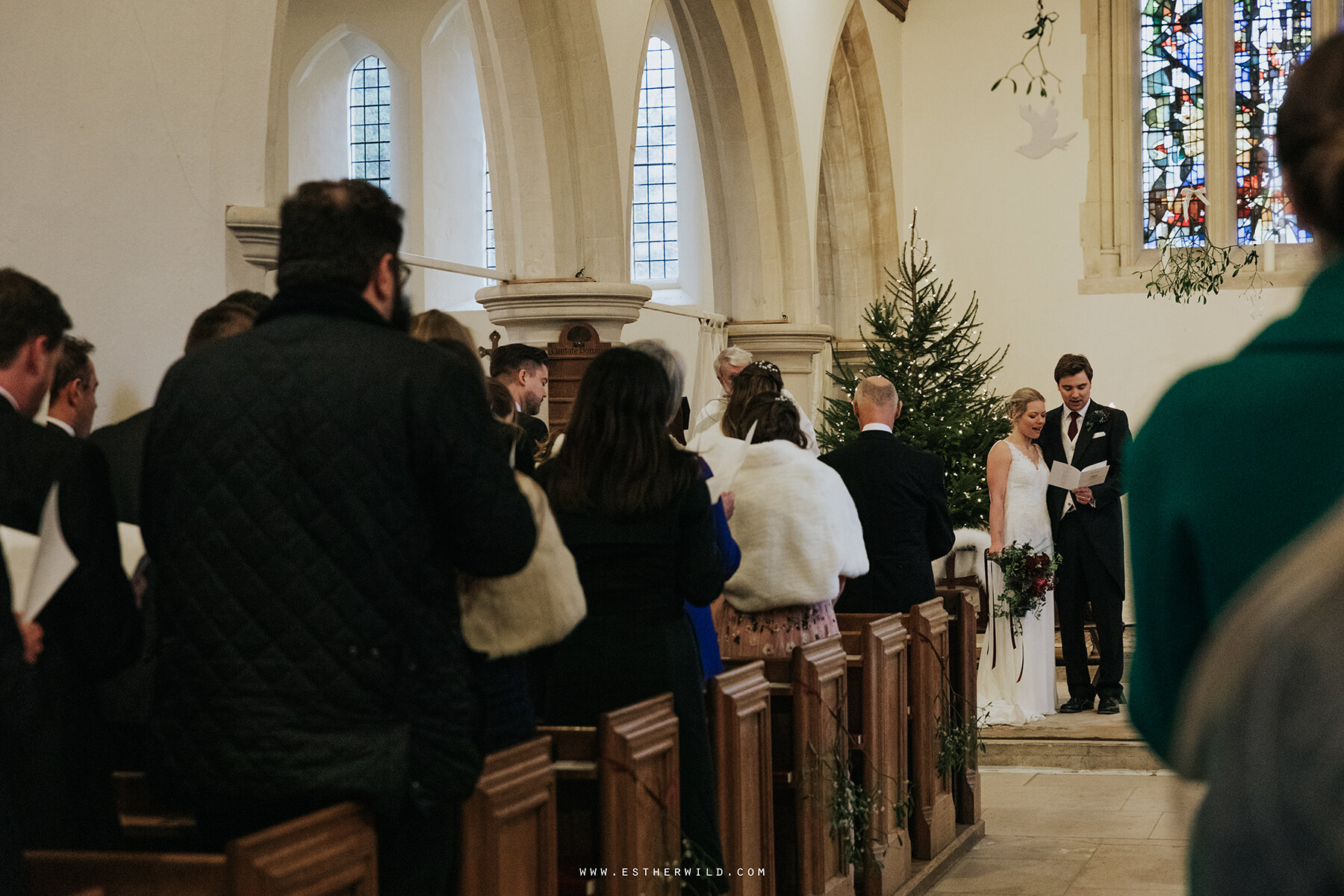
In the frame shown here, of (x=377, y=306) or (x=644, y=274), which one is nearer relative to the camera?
(x=377, y=306)

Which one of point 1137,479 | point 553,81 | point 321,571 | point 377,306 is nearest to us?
point 1137,479

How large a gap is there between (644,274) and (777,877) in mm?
8339

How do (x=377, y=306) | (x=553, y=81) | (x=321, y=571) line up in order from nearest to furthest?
(x=321, y=571) → (x=377, y=306) → (x=553, y=81)

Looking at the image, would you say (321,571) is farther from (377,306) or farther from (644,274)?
(644,274)

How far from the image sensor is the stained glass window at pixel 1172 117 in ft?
40.2

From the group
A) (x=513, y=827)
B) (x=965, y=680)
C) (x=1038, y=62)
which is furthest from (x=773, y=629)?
(x=1038, y=62)

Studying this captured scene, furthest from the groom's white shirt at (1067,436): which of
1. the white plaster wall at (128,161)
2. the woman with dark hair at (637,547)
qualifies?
the woman with dark hair at (637,547)

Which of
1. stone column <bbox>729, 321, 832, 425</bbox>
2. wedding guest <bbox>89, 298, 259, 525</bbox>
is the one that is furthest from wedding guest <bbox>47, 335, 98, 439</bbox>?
stone column <bbox>729, 321, 832, 425</bbox>

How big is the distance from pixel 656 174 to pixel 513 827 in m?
10.1

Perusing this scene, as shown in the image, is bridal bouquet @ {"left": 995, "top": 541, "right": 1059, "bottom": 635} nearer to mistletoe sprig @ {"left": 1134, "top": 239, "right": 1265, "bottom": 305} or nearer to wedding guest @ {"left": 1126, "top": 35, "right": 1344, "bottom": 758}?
mistletoe sprig @ {"left": 1134, "top": 239, "right": 1265, "bottom": 305}

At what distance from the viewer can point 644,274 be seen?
12000 mm

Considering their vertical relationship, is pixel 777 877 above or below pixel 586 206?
below

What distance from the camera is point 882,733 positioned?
4.45 meters

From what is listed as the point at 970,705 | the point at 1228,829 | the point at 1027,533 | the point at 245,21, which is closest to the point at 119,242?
the point at 245,21
